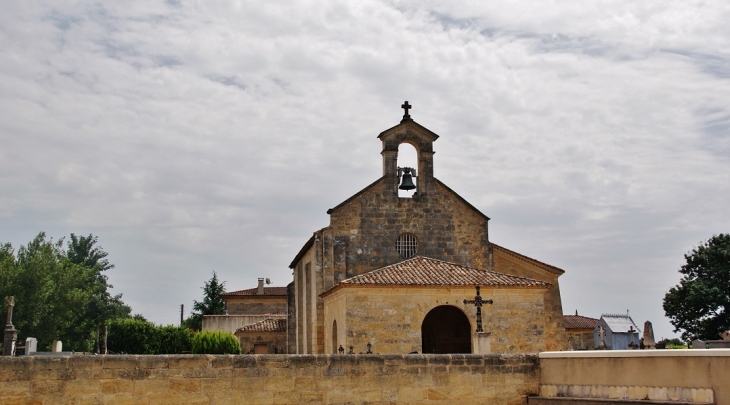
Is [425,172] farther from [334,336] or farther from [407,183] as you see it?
[334,336]

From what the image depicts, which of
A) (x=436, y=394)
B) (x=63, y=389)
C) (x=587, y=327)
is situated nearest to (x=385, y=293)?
(x=436, y=394)

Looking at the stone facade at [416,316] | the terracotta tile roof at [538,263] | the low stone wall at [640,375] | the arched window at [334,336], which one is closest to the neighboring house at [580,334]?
the terracotta tile roof at [538,263]

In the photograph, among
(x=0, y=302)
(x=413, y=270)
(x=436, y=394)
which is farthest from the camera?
(x=0, y=302)

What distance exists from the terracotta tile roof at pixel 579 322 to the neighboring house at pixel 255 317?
18.6 meters

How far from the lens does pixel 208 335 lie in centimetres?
3862

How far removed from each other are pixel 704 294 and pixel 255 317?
2767 centimetres

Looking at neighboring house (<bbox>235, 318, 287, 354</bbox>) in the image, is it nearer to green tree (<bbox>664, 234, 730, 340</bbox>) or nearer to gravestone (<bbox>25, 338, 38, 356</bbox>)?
gravestone (<bbox>25, 338, 38, 356</bbox>)

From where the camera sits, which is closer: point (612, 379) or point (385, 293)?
point (612, 379)

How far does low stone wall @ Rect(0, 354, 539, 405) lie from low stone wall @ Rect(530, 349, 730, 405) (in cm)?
65

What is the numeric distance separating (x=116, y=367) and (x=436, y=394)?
18.5 ft

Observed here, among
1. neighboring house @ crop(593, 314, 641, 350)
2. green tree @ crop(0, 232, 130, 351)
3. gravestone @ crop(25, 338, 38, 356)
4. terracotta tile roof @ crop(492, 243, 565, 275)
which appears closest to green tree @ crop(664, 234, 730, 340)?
neighboring house @ crop(593, 314, 641, 350)

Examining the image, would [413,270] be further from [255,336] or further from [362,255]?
[255,336]

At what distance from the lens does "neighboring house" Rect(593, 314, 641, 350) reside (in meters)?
34.3

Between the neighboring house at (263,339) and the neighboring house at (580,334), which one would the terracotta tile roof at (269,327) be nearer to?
the neighboring house at (263,339)
